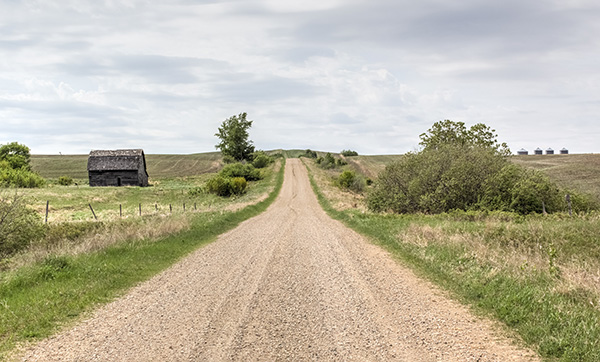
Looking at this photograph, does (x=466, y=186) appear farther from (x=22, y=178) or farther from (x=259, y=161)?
(x=259, y=161)

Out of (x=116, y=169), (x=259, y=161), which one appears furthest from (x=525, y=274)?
(x=259, y=161)

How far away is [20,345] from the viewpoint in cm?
735

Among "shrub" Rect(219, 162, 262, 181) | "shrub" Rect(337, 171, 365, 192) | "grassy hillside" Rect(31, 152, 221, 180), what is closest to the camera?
"shrub" Rect(337, 171, 365, 192)

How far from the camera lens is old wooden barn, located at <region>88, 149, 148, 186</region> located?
254 feet

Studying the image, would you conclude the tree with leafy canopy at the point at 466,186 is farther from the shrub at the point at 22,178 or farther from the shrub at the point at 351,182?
the shrub at the point at 22,178

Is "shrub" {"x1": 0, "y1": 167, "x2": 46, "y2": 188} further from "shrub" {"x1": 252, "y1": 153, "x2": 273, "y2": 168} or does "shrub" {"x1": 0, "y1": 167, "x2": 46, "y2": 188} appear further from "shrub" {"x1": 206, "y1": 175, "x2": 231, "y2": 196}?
"shrub" {"x1": 252, "y1": 153, "x2": 273, "y2": 168}

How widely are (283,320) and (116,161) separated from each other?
76719 millimetres

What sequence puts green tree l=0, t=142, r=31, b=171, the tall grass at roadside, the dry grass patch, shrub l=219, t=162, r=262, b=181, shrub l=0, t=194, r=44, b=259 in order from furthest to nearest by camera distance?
green tree l=0, t=142, r=31, b=171
shrub l=219, t=162, r=262, b=181
the dry grass patch
shrub l=0, t=194, r=44, b=259
the tall grass at roadside

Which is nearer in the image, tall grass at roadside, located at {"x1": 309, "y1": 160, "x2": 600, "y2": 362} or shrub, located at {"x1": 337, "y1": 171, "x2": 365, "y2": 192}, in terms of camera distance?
tall grass at roadside, located at {"x1": 309, "y1": 160, "x2": 600, "y2": 362}

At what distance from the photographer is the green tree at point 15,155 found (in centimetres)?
8531

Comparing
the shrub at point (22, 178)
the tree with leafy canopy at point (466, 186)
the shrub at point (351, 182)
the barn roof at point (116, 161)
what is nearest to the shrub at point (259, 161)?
the barn roof at point (116, 161)

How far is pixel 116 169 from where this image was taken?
77.2 metres

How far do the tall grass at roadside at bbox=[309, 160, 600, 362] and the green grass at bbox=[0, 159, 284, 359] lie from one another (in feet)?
26.2

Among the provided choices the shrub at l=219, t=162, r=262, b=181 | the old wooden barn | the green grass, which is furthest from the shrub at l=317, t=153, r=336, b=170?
the green grass
